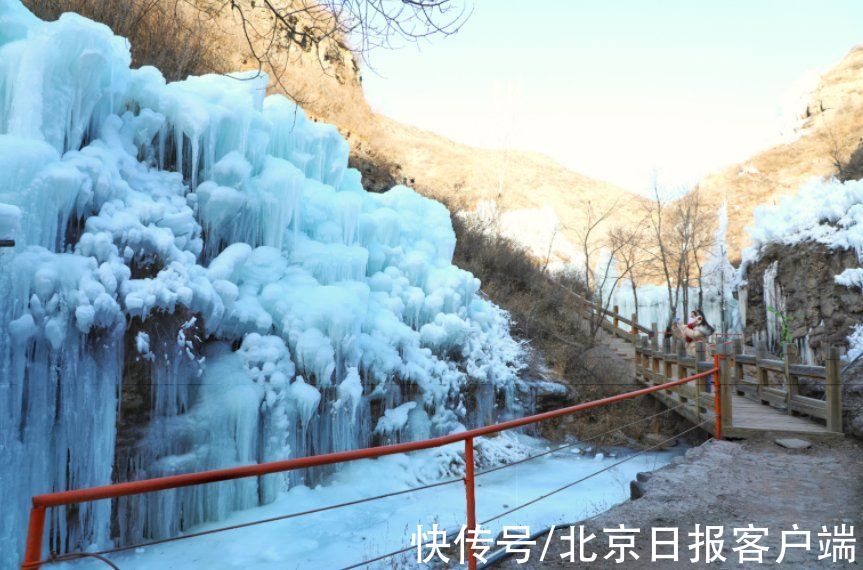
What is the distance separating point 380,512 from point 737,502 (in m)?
4.42

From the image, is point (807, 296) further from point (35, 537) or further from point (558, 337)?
point (35, 537)

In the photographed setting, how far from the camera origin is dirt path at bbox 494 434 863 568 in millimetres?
3574

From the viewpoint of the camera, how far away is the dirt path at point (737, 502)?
3574mm

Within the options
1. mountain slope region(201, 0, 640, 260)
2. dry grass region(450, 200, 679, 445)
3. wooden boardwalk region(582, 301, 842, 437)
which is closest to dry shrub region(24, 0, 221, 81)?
mountain slope region(201, 0, 640, 260)

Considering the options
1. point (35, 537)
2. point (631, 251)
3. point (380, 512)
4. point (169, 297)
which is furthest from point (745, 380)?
point (631, 251)

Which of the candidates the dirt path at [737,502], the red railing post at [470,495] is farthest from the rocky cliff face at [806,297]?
the red railing post at [470,495]

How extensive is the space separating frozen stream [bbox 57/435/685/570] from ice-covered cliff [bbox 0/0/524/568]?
31 cm

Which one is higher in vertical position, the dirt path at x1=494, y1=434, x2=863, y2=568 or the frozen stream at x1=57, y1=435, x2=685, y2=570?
the dirt path at x1=494, y1=434, x2=863, y2=568

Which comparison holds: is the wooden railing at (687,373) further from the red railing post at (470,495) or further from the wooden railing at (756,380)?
the red railing post at (470,495)

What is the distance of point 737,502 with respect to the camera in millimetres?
4668

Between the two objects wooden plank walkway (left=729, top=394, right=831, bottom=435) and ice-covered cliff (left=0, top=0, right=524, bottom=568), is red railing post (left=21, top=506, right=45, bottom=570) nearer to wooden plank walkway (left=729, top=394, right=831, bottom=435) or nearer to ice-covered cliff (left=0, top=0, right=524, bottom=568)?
ice-covered cliff (left=0, top=0, right=524, bottom=568)

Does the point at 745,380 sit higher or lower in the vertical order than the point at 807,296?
lower

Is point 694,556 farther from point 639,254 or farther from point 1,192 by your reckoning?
point 639,254

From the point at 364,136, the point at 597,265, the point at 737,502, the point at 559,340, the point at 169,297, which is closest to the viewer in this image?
the point at 737,502
